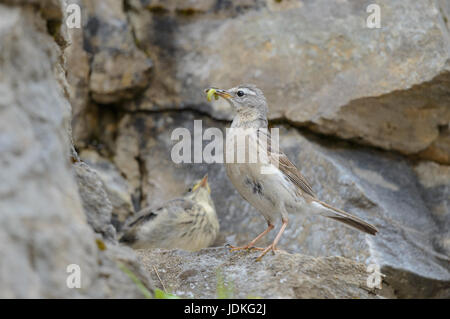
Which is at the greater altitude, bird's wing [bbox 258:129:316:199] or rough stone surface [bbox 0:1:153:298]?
bird's wing [bbox 258:129:316:199]

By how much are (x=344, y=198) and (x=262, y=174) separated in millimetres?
2293

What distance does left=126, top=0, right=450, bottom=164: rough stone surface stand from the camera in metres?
7.89

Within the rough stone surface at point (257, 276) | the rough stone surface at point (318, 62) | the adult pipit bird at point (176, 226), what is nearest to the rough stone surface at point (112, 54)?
the rough stone surface at point (318, 62)

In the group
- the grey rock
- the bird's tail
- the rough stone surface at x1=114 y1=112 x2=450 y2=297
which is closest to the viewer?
the grey rock

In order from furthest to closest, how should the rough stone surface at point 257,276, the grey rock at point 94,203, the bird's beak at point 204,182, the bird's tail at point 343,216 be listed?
the bird's beak at point 204,182, the bird's tail at point 343,216, the rough stone surface at point 257,276, the grey rock at point 94,203

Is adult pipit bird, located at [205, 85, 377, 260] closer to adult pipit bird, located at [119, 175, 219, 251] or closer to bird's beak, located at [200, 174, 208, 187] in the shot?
adult pipit bird, located at [119, 175, 219, 251]

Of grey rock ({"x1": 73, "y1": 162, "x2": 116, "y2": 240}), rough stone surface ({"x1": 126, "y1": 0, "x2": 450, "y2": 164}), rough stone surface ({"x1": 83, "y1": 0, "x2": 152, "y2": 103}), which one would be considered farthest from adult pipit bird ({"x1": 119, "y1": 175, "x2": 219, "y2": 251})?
grey rock ({"x1": 73, "y1": 162, "x2": 116, "y2": 240})

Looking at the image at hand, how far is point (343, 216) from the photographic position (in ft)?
20.5

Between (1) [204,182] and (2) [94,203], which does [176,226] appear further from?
(2) [94,203]

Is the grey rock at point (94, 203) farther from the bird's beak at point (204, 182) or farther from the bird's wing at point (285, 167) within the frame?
the bird's beak at point (204, 182)

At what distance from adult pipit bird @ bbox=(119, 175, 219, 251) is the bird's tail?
2.14 metres

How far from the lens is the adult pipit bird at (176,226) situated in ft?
25.1

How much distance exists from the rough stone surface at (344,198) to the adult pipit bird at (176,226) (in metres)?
0.35
